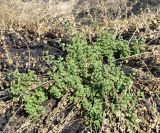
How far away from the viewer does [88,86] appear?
369cm

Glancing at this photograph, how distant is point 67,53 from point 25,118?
0.96 m

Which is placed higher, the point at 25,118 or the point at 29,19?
the point at 29,19

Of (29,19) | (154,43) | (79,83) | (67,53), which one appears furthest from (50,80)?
(29,19)

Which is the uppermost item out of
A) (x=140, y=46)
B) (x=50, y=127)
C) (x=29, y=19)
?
A: (x=29, y=19)

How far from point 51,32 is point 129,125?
1.99 metres

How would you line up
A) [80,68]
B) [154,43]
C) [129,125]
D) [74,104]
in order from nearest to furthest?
1. [129,125]
2. [74,104]
3. [80,68]
4. [154,43]

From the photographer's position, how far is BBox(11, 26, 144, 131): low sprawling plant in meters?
3.49

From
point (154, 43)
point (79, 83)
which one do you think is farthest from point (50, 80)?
point (154, 43)

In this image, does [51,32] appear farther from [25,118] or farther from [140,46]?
[25,118]

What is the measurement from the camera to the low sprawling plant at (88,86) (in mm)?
3492

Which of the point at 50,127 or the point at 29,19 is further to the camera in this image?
the point at 29,19

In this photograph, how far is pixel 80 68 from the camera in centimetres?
389

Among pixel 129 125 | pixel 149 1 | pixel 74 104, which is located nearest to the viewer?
pixel 129 125

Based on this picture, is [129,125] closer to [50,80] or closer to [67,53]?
[50,80]
